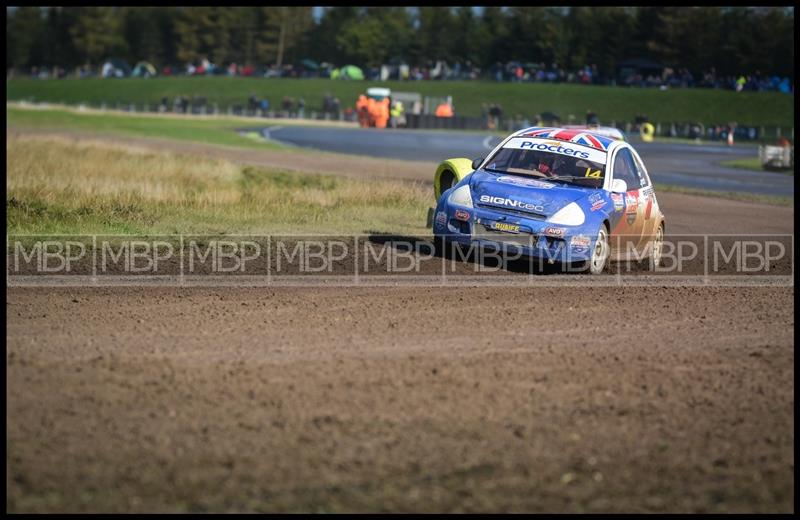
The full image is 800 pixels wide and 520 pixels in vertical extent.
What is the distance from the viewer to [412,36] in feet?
417

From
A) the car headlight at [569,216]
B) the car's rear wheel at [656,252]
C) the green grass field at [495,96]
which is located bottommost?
the car's rear wheel at [656,252]

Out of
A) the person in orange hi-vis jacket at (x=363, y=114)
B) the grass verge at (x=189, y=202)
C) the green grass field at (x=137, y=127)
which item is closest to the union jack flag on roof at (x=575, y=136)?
the grass verge at (x=189, y=202)

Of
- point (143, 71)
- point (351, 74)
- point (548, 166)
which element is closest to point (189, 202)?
point (548, 166)

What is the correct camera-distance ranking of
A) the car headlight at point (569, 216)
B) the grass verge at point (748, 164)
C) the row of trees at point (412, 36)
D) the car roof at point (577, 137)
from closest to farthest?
the car headlight at point (569, 216) < the car roof at point (577, 137) < the grass verge at point (748, 164) < the row of trees at point (412, 36)

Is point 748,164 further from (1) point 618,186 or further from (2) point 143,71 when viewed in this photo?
(2) point 143,71

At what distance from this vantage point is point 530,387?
7551 mm

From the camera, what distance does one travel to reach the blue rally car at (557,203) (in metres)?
12.6

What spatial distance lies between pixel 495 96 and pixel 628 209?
82.2 meters

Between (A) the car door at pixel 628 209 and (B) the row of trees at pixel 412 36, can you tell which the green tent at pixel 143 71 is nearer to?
(B) the row of trees at pixel 412 36

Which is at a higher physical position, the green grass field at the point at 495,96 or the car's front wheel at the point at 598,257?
the green grass field at the point at 495,96

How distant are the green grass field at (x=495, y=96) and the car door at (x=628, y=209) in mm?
64766

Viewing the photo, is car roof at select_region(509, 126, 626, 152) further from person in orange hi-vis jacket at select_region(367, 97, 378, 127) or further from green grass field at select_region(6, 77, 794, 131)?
green grass field at select_region(6, 77, 794, 131)

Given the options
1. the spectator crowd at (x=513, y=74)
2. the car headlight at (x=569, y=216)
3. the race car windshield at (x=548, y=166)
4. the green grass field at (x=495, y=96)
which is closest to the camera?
the car headlight at (x=569, y=216)

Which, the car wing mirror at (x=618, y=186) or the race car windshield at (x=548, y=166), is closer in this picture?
the car wing mirror at (x=618, y=186)
